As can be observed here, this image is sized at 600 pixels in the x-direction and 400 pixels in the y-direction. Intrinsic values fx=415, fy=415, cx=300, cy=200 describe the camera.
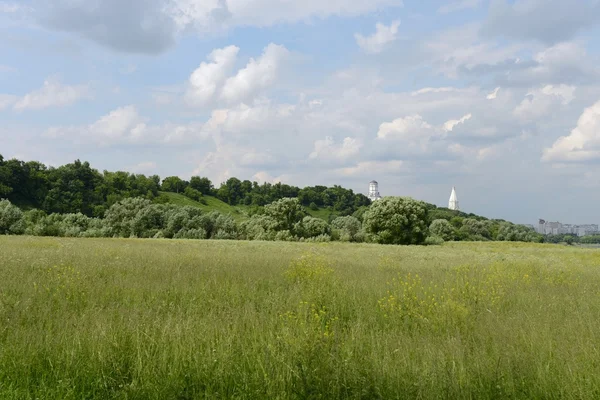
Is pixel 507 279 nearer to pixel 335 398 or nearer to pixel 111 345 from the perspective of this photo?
pixel 335 398

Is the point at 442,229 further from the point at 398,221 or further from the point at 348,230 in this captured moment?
the point at 398,221

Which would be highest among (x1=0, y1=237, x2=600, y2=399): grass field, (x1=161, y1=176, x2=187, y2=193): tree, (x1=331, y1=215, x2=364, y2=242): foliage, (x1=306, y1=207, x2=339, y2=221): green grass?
(x1=161, y1=176, x2=187, y2=193): tree

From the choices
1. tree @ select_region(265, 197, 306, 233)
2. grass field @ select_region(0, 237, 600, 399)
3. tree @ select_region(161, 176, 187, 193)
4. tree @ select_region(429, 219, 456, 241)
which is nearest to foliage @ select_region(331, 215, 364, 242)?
tree @ select_region(265, 197, 306, 233)

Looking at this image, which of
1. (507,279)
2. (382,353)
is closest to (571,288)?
(507,279)

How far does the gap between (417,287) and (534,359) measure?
4.56m

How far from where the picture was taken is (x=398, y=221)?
191ft

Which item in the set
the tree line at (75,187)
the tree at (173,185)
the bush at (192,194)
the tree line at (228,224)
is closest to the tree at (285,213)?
the tree line at (228,224)

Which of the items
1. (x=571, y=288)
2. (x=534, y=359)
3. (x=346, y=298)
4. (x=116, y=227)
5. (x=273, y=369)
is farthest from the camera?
(x=116, y=227)

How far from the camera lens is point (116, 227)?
2729 inches

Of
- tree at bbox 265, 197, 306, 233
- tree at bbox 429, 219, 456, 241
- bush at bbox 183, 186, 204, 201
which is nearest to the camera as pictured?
tree at bbox 265, 197, 306, 233

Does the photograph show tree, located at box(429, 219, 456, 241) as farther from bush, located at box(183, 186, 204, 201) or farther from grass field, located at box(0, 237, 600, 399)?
grass field, located at box(0, 237, 600, 399)

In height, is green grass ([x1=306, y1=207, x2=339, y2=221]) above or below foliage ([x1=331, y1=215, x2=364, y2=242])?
above

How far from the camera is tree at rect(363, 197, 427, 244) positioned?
58.6 meters

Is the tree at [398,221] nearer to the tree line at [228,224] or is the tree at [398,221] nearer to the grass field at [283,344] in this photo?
the tree line at [228,224]
